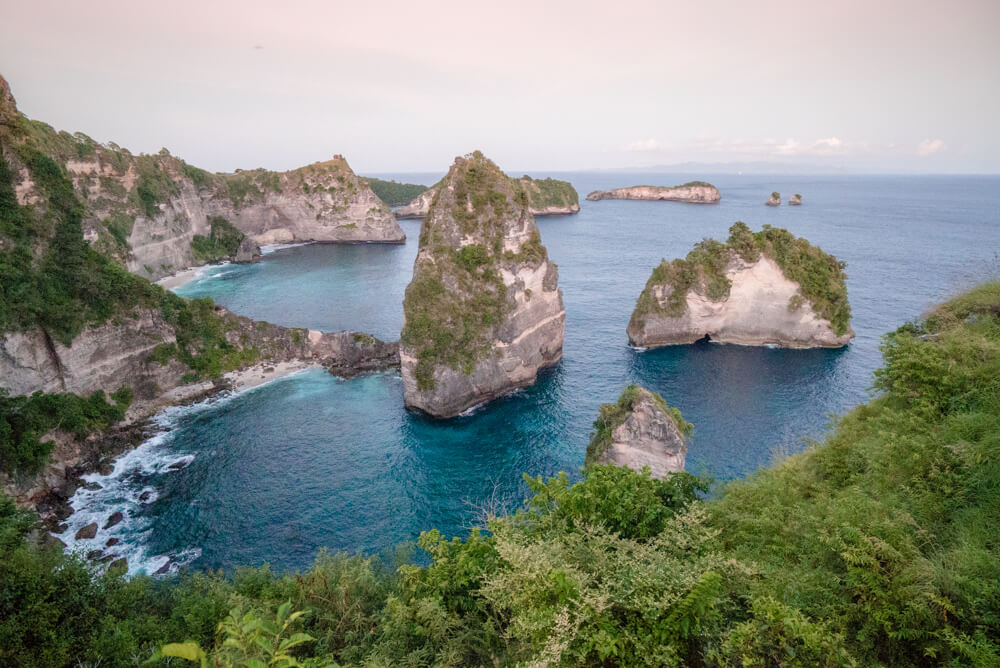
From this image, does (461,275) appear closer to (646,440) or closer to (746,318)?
(646,440)

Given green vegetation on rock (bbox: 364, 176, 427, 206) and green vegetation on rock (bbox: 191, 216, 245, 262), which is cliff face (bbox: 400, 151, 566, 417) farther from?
green vegetation on rock (bbox: 364, 176, 427, 206)

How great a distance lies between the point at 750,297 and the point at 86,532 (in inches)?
2464

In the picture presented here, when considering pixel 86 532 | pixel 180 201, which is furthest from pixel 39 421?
pixel 180 201

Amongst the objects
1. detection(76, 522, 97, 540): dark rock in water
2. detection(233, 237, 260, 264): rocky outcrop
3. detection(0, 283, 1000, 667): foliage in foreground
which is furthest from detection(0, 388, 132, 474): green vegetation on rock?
detection(233, 237, 260, 264): rocky outcrop

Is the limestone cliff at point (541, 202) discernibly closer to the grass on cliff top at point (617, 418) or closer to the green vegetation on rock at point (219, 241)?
the green vegetation on rock at point (219, 241)

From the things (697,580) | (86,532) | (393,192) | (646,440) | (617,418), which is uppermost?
(393,192)

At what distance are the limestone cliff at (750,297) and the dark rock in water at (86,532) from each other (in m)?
50.5

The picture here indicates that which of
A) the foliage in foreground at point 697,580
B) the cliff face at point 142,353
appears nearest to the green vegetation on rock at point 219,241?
the cliff face at point 142,353

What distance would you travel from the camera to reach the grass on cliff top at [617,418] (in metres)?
28.4

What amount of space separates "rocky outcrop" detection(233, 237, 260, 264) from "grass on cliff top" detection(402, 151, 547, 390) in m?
73.0

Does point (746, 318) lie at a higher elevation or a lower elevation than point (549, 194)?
lower

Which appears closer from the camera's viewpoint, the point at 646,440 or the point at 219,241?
the point at 646,440

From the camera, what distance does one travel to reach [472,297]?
4378 centimetres

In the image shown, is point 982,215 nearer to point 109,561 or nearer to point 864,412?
point 864,412
